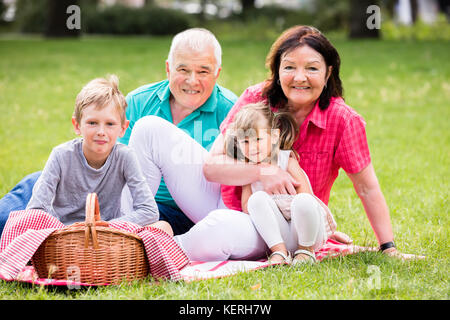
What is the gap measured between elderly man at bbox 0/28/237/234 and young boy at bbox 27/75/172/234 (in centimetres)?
26

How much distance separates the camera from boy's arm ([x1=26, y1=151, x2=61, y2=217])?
3279mm

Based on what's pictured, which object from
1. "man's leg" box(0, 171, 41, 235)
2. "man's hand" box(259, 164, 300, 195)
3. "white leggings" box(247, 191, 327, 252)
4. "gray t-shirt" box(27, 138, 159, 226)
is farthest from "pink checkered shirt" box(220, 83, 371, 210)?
"man's leg" box(0, 171, 41, 235)

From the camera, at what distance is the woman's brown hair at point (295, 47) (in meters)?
3.52

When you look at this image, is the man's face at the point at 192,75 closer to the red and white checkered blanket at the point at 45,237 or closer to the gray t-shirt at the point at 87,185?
the gray t-shirt at the point at 87,185

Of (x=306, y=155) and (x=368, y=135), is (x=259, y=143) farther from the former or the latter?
(x=368, y=135)

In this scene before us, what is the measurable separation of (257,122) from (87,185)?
40.2 inches

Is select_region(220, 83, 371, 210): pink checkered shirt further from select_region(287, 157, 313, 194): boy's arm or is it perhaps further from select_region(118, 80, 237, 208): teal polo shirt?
select_region(118, 80, 237, 208): teal polo shirt

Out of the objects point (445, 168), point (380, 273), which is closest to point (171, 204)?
point (380, 273)

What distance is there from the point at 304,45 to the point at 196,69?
75cm

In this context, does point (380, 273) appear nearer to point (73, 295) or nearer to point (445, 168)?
point (73, 295)

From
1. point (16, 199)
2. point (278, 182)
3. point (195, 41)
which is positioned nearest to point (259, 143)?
point (278, 182)

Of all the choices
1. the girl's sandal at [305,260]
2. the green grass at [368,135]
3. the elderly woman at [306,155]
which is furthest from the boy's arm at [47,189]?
the girl's sandal at [305,260]

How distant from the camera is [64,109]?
359 inches
